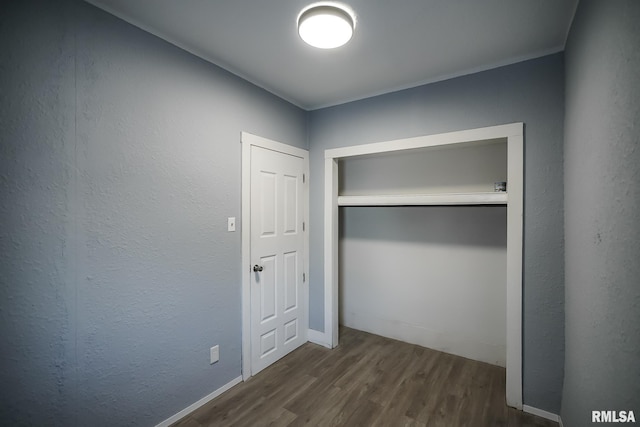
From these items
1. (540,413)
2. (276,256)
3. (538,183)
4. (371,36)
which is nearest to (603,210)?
(538,183)

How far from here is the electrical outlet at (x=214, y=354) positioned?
6.90 ft

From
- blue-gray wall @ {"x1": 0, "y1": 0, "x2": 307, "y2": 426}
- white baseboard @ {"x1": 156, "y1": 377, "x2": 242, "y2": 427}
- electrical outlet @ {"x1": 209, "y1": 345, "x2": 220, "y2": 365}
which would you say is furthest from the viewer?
electrical outlet @ {"x1": 209, "y1": 345, "x2": 220, "y2": 365}

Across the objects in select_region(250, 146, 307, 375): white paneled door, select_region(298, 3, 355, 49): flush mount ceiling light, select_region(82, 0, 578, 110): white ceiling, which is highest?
select_region(82, 0, 578, 110): white ceiling

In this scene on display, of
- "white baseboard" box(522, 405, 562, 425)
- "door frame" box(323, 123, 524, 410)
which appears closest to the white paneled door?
"door frame" box(323, 123, 524, 410)

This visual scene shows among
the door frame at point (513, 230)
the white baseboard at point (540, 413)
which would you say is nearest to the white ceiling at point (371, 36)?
the door frame at point (513, 230)

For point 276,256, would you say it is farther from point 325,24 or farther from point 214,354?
point 325,24

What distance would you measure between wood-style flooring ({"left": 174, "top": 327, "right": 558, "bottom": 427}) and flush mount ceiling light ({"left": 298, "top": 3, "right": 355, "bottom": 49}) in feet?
8.13

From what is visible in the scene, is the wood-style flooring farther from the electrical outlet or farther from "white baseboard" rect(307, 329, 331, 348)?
the electrical outlet

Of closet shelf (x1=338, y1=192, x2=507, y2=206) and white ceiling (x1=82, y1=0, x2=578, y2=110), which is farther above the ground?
white ceiling (x1=82, y1=0, x2=578, y2=110)

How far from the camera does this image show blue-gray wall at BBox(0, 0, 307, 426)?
1.28 metres

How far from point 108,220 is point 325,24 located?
1.66m

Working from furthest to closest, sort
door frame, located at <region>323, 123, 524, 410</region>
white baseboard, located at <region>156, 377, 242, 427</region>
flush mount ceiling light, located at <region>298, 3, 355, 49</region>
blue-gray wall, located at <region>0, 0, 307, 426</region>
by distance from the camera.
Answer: door frame, located at <region>323, 123, 524, 410</region> → white baseboard, located at <region>156, 377, 242, 427</region> → flush mount ceiling light, located at <region>298, 3, 355, 49</region> → blue-gray wall, located at <region>0, 0, 307, 426</region>

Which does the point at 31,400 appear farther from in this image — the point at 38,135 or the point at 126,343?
the point at 38,135

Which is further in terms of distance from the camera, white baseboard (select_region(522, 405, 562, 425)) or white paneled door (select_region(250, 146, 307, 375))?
white paneled door (select_region(250, 146, 307, 375))
